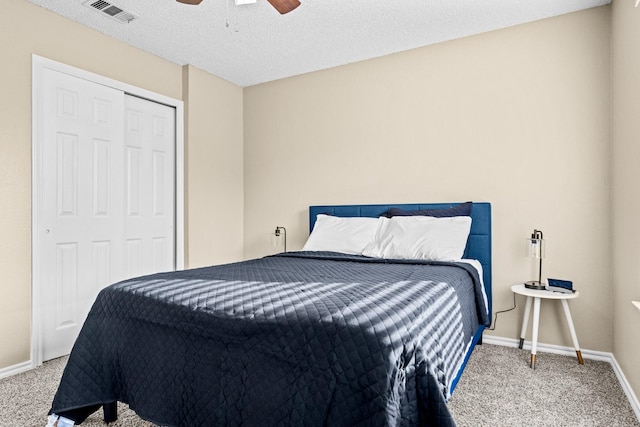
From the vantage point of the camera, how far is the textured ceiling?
2.87 m

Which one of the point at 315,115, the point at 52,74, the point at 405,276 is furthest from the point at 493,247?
the point at 52,74

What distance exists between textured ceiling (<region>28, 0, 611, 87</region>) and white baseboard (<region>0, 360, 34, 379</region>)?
259 cm

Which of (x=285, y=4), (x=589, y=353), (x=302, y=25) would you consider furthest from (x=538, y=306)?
(x=302, y=25)

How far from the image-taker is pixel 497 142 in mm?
3189

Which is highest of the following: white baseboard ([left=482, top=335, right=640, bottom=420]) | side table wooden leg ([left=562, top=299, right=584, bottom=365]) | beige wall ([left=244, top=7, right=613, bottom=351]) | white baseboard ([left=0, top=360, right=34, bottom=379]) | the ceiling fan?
the ceiling fan

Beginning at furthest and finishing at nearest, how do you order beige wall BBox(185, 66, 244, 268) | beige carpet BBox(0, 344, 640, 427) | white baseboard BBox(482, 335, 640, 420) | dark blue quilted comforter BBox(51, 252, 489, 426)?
beige wall BBox(185, 66, 244, 268) → white baseboard BBox(482, 335, 640, 420) → beige carpet BBox(0, 344, 640, 427) → dark blue quilted comforter BBox(51, 252, 489, 426)

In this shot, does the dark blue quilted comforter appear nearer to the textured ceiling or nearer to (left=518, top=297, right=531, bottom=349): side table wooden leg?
(left=518, top=297, right=531, bottom=349): side table wooden leg

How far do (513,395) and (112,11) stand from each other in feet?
Result: 12.4

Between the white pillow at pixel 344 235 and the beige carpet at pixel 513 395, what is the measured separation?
123 cm

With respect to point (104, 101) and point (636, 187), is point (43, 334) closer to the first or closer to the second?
point (104, 101)

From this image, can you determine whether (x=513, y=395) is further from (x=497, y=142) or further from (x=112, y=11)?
(x=112, y=11)

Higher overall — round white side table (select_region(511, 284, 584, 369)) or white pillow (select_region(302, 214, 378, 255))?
white pillow (select_region(302, 214, 378, 255))

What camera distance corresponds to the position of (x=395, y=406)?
3.74 feet


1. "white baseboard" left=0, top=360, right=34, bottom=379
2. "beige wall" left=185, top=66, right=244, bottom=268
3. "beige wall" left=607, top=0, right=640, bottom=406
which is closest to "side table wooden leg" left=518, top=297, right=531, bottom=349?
"beige wall" left=607, top=0, right=640, bottom=406
